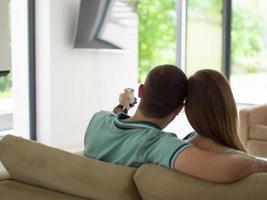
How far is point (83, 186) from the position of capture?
1.45 meters

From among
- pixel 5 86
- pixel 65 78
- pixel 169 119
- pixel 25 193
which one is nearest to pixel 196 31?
pixel 65 78

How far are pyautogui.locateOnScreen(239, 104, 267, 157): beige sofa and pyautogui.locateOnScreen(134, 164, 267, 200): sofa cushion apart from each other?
297 centimetres

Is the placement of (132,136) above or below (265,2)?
below

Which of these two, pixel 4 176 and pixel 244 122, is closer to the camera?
pixel 4 176

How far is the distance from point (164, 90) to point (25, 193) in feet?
1.96

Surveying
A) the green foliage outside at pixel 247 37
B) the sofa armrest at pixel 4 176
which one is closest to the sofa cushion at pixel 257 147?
the green foliage outside at pixel 247 37

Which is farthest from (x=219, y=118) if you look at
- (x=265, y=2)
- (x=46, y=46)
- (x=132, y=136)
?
(x=265, y=2)

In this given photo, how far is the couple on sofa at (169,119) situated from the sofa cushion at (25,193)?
210 millimetres

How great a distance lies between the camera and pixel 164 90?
1.54 metres

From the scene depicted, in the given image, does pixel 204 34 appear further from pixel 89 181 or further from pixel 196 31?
pixel 89 181

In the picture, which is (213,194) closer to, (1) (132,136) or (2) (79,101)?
(1) (132,136)

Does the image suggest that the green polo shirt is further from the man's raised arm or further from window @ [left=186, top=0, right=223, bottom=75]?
window @ [left=186, top=0, right=223, bottom=75]

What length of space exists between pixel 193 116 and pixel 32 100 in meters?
3.30

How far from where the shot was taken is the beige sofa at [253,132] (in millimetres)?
4188
